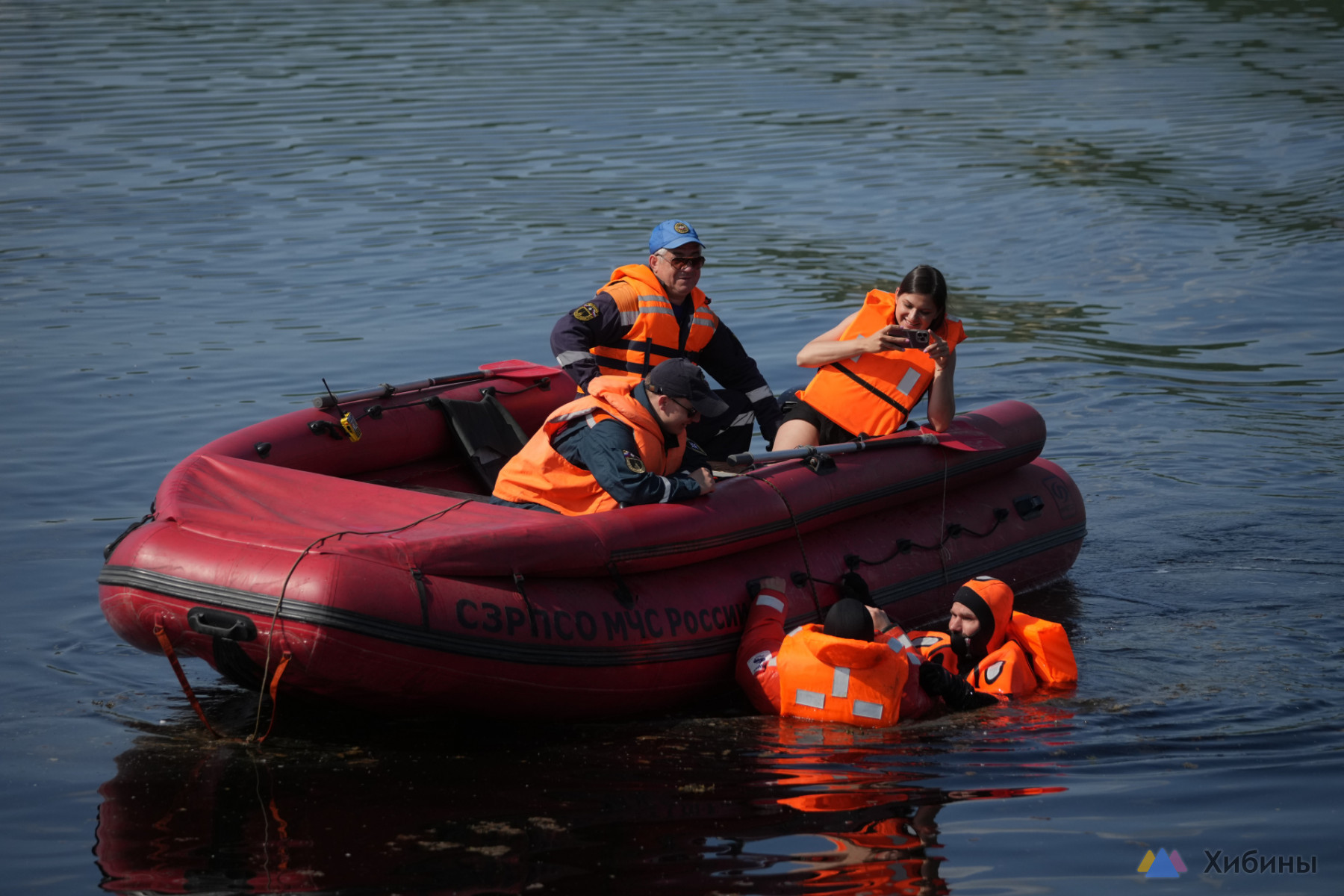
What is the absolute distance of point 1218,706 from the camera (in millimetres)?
4895

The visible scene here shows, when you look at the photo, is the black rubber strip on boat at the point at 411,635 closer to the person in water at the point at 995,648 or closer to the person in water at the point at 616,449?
the person in water at the point at 616,449

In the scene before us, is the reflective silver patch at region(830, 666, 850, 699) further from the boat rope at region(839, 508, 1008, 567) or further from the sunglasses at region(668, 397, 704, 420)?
the sunglasses at region(668, 397, 704, 420)

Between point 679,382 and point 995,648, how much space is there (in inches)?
59.7

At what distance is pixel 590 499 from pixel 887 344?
137 cm

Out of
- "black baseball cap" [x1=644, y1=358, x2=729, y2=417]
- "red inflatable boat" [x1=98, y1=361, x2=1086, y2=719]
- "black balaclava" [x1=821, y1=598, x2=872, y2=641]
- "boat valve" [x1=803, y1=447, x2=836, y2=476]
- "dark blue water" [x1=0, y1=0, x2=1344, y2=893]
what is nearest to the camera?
"dark blue water" [x1=0, y1=0, x2=1344, y2=893]

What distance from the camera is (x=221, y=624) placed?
4172 mm

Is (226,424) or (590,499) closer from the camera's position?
(590,499)

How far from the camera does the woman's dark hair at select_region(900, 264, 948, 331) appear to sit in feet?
17.9

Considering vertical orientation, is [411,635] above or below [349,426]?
below

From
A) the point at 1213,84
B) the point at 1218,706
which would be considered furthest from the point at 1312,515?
the point at 1213,84

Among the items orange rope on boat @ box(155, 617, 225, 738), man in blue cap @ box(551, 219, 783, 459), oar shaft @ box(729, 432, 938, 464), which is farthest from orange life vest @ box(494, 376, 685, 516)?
orange rope on boat @ box(155, 617, 225, 738)

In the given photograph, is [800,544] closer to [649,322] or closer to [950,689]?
[950,689]

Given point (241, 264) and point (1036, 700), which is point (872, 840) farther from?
point (241, 264)

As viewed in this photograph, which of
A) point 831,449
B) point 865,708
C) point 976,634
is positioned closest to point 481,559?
point 865,708
